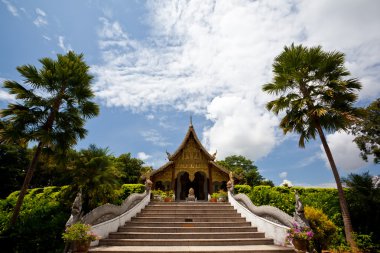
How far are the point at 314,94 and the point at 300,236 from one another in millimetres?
6740

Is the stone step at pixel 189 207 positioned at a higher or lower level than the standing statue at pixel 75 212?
higher

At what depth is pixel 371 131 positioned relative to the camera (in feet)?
44.3

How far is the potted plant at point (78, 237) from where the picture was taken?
5.87m

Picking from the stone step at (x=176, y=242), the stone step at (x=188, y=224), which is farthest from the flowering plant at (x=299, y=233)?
the stone step at (x=188, y=224)

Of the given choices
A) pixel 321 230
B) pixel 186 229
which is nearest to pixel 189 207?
pixel 186 229

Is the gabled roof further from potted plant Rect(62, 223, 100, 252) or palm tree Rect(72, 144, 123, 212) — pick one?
potted plant Rect(62, 223, 100, 252)

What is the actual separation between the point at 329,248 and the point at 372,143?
30.2 feet

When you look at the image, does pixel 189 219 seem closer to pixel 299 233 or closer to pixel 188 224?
pixel 188 224

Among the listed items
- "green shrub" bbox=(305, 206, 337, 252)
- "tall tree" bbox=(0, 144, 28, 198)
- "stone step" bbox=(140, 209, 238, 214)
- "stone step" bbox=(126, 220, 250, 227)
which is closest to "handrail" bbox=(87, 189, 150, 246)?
"stone step" bbox=(126, 220, 250, 227)

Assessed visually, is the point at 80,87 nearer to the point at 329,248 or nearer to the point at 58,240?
the point at 58,240

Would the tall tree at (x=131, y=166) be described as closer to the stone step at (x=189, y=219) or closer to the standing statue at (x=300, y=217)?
the stone step at (x=189, y=219)

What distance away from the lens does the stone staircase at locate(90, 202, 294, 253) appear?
682 cm

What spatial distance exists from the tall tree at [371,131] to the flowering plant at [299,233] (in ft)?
32.6

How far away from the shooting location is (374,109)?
13.5m
